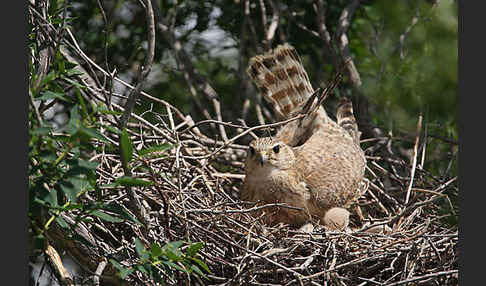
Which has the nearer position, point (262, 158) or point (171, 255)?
point (171, 255)

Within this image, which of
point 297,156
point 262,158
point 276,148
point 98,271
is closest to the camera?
point 98,271

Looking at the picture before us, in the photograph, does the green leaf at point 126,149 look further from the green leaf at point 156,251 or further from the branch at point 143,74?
the green leaf at point 156,251

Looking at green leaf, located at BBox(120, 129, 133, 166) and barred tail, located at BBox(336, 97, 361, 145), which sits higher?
green leaf, located at BBox(120, 129, 133, 166)

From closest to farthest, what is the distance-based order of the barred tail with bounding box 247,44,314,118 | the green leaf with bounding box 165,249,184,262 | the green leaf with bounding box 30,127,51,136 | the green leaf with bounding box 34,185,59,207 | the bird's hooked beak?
1. the green leaf with bounding box 30,127,51,136
2. the green leaf with bounding box 34,185,59,207
3. the green leaf with bounding box 165,249,184,262
4. the bird's hooked beak
5. the barred tail with bounding box 247,44,314,118

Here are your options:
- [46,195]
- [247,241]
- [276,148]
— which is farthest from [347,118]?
[46,195]

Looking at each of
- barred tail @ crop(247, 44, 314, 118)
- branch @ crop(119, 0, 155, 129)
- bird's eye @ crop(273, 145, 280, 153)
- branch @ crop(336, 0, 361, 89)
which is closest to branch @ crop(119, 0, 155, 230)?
branch @ crop(119, 0, 155, 129)

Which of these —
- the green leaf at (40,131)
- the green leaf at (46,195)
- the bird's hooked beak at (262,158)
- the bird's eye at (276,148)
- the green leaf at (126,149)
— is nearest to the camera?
the green leaf at (40,131)

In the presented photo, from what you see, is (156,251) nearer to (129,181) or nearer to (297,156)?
(129,181)

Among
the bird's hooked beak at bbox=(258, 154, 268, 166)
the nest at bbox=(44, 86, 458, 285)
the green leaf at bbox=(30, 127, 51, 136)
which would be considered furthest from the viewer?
the bird's hooked beak at bbox=(258, 154, 268, 166)

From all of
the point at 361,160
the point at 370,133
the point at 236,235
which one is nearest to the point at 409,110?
the point at 236,235

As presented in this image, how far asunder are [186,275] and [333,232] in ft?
3.22

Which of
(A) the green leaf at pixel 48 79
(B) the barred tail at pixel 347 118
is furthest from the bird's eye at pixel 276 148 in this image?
(A) the green leaf at pixel 48 79

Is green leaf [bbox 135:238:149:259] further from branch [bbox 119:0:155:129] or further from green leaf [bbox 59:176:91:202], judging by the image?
branch [bbox 119:0:155:129]

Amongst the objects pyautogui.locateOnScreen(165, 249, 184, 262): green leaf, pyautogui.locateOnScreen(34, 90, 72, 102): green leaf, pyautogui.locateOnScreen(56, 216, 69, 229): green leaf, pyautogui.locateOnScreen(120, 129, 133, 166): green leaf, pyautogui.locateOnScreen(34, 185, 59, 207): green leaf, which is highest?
pyautogui.locateOnScreen(34, 90, 72, 102): green leaf
